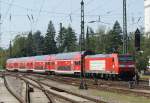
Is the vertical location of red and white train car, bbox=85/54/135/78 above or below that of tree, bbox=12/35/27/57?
below

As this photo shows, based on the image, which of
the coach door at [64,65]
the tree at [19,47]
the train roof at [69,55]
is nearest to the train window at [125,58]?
the train roof at [69,55]

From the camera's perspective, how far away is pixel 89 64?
206 feet

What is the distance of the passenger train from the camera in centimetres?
5484

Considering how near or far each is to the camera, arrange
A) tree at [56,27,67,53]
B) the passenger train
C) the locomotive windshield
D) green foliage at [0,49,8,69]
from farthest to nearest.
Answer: green foliage at [0,49,8,69], tree at [56,27,67,53], the passenger train, the locomotive windshield

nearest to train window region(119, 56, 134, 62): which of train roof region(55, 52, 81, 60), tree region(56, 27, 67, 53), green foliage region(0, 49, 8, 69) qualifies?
train roof region(55, 52, 81, 60)

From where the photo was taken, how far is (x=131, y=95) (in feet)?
104

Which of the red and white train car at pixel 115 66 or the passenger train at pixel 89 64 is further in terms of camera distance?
the passenger train at pixel 89 64

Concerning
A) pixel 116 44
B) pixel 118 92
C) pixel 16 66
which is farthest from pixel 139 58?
pixel 116 44

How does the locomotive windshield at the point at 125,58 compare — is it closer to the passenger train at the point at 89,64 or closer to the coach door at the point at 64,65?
the passenger train at the point at 89,64

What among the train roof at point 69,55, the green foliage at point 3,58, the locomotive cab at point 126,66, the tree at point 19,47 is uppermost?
the tree at point 19,47

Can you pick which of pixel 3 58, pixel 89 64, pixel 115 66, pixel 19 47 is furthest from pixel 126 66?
pixel 3 58

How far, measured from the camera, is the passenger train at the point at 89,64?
54.8 m

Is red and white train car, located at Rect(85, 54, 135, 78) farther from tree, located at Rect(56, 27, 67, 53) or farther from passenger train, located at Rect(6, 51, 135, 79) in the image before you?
tree, located at Rect(56, 27, 67, 53)

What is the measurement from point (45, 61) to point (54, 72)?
4.80 meters
